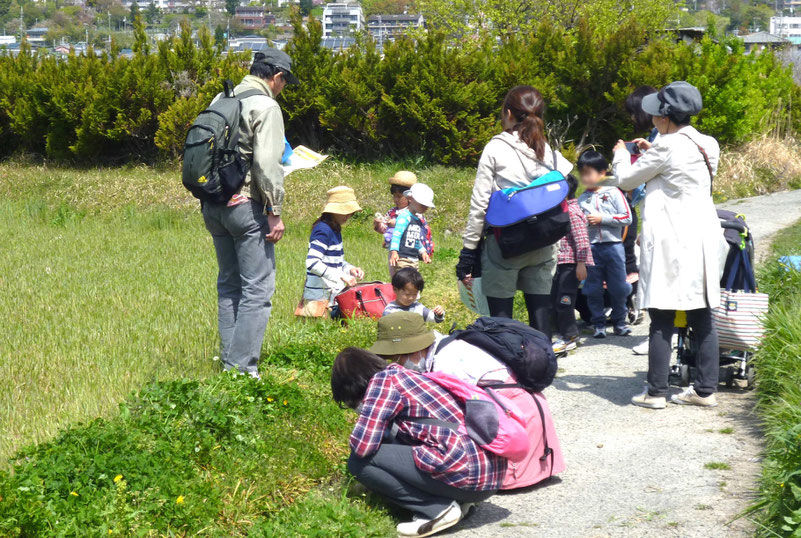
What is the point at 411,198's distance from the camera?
7980 mm

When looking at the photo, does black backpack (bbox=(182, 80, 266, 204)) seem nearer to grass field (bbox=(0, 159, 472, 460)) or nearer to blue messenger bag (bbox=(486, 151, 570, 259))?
grass field (bbox=(0, 159, 472, 460))

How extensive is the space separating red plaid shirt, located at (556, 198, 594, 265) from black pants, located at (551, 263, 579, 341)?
0.30 feet

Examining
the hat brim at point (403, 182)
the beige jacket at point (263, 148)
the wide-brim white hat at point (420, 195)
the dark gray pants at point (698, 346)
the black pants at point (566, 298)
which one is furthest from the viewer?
the hat brim at point (403, 182)

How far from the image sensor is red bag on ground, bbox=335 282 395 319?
25.8 feet

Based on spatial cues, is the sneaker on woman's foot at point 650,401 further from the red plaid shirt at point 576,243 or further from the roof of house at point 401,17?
the roof of house at point 401,17

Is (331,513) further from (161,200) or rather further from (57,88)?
(57,88)

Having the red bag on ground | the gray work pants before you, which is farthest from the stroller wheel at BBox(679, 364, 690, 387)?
the gray work pants

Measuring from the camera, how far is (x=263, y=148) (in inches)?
226

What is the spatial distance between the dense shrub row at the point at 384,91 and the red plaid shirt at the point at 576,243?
9.00 meters

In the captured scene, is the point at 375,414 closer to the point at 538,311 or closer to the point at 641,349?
the point at 538,311

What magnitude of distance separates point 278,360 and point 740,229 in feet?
11.2

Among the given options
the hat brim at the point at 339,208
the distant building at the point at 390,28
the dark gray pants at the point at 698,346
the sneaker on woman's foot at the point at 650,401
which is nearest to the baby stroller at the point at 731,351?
the dark gray pants at the point at 698,346

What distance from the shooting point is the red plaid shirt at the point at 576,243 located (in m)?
7.68

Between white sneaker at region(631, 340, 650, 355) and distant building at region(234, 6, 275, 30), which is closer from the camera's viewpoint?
white sneaker at region(631, 340, 650, 355)
